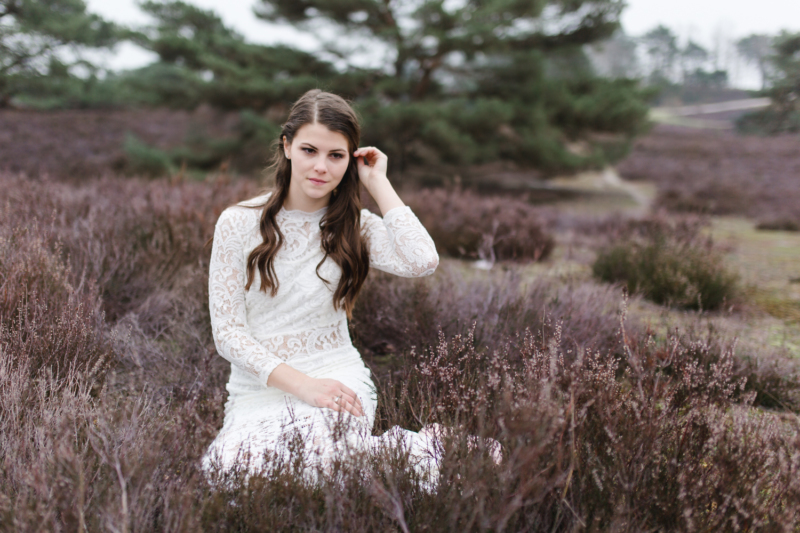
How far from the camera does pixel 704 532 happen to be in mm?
1147

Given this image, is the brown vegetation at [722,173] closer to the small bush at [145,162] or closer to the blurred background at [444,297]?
the blurred background at [444,297]

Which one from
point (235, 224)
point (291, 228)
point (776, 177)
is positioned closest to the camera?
point (235, 224)

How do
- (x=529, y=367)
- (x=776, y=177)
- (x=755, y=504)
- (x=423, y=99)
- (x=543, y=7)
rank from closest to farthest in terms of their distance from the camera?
(x=755, y=504) < (x=529, y=367) < (x=543, y=7) < (x=423, y=99) < (x=776, y=177)

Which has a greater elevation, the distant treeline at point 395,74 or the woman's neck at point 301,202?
the distant treeline at point 395,74

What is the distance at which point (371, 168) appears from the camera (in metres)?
2.05

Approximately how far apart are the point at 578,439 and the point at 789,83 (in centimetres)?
568

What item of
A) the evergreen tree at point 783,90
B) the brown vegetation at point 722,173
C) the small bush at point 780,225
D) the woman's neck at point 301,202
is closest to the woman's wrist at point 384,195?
A: the woman's neck at point 301,202

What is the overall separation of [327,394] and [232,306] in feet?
1.70

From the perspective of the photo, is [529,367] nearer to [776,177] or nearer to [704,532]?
[704,532]

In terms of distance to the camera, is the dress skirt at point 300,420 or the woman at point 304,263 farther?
the woman at point 304,263

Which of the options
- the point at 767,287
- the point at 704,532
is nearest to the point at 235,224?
the point at 704,532

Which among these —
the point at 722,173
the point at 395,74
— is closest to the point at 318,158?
the point at 395,74

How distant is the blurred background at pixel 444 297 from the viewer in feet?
3.84

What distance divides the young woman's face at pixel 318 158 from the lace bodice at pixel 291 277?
0.19 m
